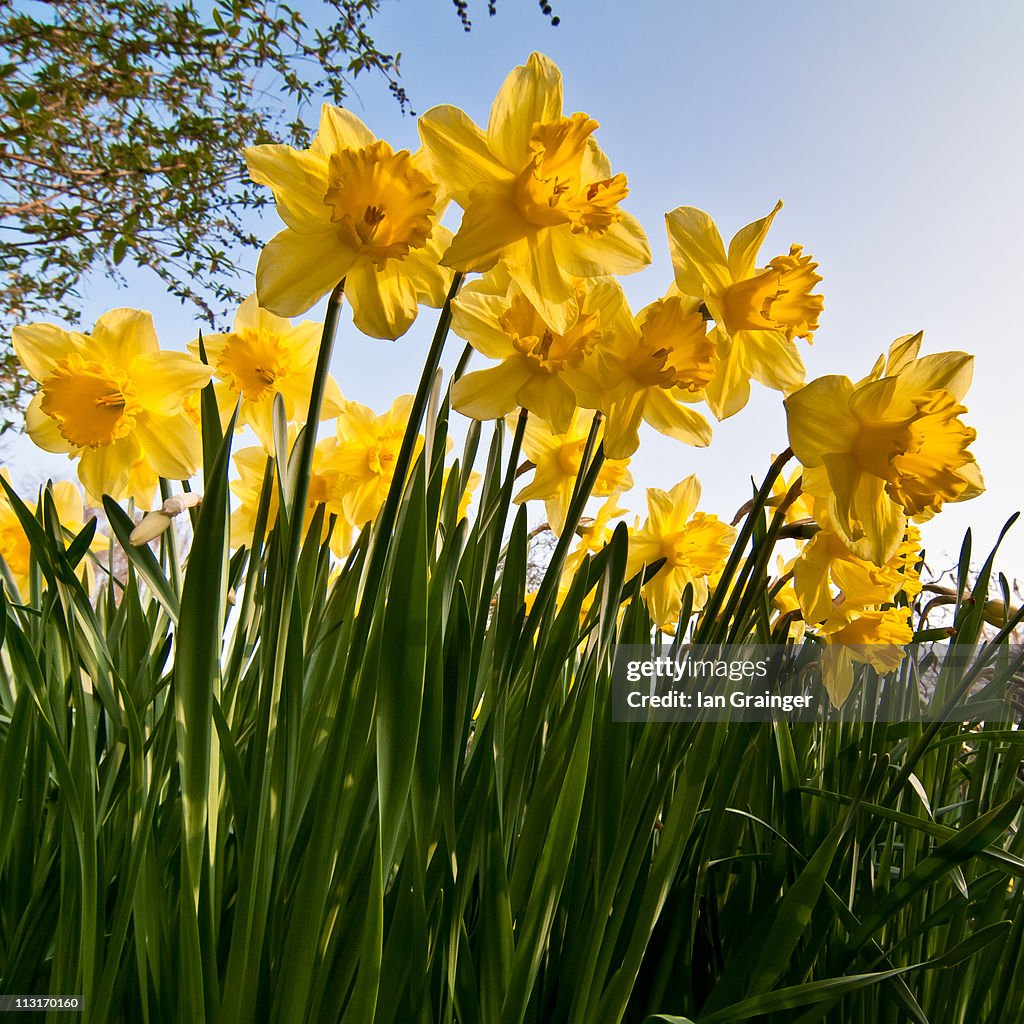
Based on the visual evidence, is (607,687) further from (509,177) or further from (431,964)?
(509,177)

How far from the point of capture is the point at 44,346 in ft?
2.65

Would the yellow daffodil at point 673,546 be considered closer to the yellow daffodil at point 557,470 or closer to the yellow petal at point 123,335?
the yellow daffodil at point 557,470

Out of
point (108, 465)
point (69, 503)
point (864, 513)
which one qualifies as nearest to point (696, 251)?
point (864, 513)

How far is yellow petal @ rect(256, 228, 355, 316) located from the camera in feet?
1.96

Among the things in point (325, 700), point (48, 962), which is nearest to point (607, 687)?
point (325, 700)

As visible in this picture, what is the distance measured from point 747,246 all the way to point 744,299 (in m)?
0.05

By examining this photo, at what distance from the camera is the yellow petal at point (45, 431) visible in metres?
0.81

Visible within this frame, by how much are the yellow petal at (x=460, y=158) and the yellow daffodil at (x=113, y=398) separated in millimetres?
320

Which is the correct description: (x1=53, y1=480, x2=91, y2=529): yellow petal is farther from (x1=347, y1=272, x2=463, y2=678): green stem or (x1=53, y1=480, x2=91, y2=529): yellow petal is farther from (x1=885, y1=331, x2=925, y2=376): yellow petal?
(x1=885, y1=331, x2=925, y2=376): yellow petal

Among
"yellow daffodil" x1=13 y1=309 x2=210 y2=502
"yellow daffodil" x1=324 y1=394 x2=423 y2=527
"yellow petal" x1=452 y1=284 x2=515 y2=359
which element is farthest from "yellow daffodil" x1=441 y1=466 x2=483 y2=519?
"yellow daffodil" x1=13 y1=309 x2=210 y2=502

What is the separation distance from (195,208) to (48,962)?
11.5 ft

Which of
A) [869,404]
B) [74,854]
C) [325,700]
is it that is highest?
[869,404]

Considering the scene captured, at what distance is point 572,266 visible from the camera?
25.2 inches

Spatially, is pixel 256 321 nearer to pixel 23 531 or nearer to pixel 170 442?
pixel 170 442
